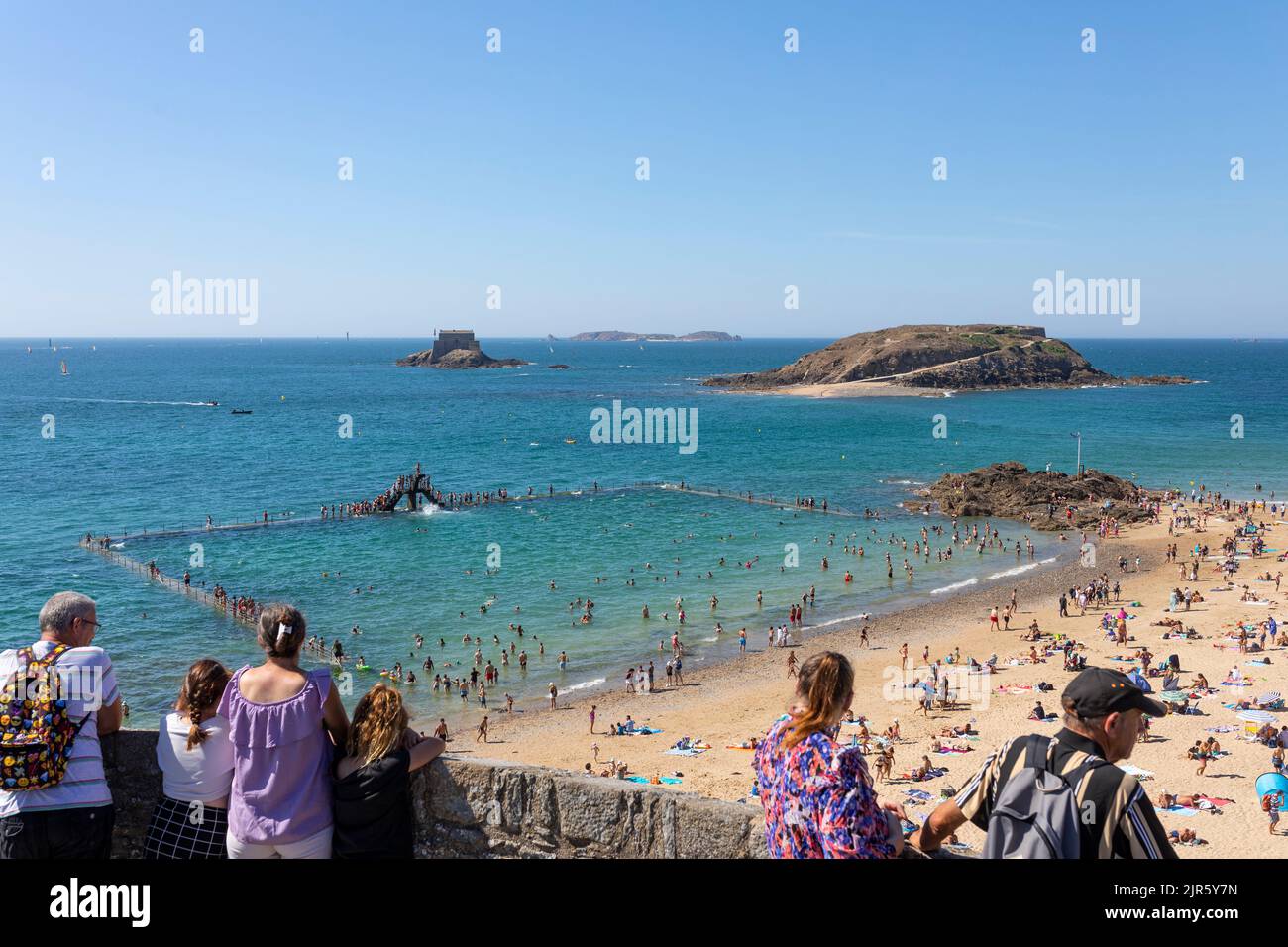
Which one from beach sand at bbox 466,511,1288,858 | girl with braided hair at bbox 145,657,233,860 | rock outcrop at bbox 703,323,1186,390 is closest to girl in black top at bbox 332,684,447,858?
girl with braided hair at bbox 145,657,233,860

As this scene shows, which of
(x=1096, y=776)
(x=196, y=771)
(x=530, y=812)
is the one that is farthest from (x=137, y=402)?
(x=1096, y=776)

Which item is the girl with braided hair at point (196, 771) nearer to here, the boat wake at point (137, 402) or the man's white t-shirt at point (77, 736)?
the man's white t-shirt at point (77, 736)

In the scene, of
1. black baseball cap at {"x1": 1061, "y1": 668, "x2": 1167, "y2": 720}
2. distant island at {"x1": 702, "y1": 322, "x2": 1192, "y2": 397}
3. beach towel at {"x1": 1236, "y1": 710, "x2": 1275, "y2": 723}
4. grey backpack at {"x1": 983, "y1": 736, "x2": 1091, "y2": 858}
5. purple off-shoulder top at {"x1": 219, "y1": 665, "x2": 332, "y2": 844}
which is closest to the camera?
grey backpack at {"x1": 983, "y1": 736, "x2": 1091, "y2": 858}

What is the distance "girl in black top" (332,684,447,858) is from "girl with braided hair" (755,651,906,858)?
1573 millimetres

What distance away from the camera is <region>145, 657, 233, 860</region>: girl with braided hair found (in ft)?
14.6

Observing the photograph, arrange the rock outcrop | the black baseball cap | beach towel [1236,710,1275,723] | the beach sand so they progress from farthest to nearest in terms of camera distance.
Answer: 1. the rock outcrop
2. beach towel [1236,710,1275,723]
3. the beach sand
4. the black baseball cap

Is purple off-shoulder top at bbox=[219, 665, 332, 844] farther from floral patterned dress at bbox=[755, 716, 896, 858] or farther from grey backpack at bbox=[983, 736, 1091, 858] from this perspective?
grey backpack at bbox=[983, 736, 1091, 858]

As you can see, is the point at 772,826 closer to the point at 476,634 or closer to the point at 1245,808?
the point at 1245,808

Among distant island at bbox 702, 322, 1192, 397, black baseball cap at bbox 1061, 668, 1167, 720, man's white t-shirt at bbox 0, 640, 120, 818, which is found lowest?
man's white t-shirt at bbox 0, 640, 120, 818

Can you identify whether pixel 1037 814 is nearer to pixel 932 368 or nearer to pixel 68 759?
pixel 68 759

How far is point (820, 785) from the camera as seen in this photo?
357 cm

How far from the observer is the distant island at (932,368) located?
5094 inches

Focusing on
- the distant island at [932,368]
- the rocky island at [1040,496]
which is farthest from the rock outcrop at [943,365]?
the rocky island at [1040,496]
